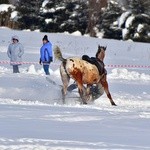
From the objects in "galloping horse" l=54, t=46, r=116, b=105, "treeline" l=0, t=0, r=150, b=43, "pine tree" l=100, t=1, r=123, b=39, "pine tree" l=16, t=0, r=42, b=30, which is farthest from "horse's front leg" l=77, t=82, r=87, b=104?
"pine tree" l=16, t=0, r=42, b=30

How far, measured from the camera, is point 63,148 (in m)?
7.05

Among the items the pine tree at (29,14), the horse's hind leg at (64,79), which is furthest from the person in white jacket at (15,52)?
the pine tree at (29,14)

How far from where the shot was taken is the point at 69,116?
1029 centimetres

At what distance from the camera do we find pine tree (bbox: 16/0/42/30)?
160 ft

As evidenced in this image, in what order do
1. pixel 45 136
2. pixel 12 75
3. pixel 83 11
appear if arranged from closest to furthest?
pixel 45 136
pixel 12 75
pixel 83 11

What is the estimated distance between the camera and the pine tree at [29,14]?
4884cm

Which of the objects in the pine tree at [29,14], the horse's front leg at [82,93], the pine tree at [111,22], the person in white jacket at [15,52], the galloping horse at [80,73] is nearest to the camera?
the galloping horse at [80,73]

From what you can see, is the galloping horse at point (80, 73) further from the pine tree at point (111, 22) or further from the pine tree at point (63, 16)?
the pine tree at point (63, 16)

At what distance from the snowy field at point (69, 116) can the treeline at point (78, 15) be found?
24805 mm

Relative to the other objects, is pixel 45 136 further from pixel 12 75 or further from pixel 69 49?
pixel 69 49

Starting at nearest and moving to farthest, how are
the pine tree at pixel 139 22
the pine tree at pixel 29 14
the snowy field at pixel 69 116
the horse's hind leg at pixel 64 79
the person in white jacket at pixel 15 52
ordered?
1. the snowy field at pixel 69 116
2. the horse's hind leg at pixel 64 79
3. the person in white jacket at pixel 15 52
4. the pine tree at pixel 139 22
5. the pine tree at pixel 29 14

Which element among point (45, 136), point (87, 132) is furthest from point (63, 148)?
point (87, 132)

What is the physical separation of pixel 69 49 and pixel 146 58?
4.38 m

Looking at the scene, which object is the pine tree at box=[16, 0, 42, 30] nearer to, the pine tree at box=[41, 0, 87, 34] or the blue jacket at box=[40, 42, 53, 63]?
the pine tree at box=[41, 0, 87, 34]
